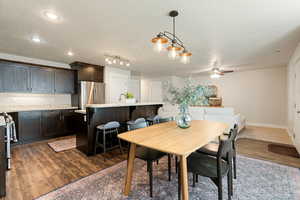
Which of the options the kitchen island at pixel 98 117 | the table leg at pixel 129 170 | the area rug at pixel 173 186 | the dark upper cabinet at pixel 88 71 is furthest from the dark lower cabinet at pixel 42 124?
the table leg at pixel 129 170

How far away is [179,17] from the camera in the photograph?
198 cm

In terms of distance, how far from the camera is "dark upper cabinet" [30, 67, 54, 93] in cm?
393

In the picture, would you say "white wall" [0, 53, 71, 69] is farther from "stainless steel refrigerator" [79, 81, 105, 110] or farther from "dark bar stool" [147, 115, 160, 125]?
"dark bar stool" [147, 115, 160, 125]

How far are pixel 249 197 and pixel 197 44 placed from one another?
284 cm

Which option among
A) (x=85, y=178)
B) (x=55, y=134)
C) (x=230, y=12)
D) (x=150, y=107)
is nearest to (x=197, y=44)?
(x=230, y=12)

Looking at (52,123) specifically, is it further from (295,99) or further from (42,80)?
(295,99)

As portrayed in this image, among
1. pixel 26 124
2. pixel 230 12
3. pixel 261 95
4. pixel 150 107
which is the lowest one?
pixel 26 124

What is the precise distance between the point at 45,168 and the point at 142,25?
3.00 m

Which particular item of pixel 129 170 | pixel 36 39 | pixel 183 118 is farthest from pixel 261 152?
pixel 36 39

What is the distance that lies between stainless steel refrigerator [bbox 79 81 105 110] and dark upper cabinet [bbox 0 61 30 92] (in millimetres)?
1411

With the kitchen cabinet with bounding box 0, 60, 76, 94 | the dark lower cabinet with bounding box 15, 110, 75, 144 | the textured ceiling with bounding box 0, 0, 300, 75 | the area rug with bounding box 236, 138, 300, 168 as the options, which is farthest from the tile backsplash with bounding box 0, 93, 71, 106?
the area rug with bounding box 236, 138, 300, 168

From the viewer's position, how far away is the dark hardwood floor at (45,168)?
1.86 meters

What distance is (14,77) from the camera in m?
3.63

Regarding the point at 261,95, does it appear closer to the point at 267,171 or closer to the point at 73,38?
the point at 267,171
